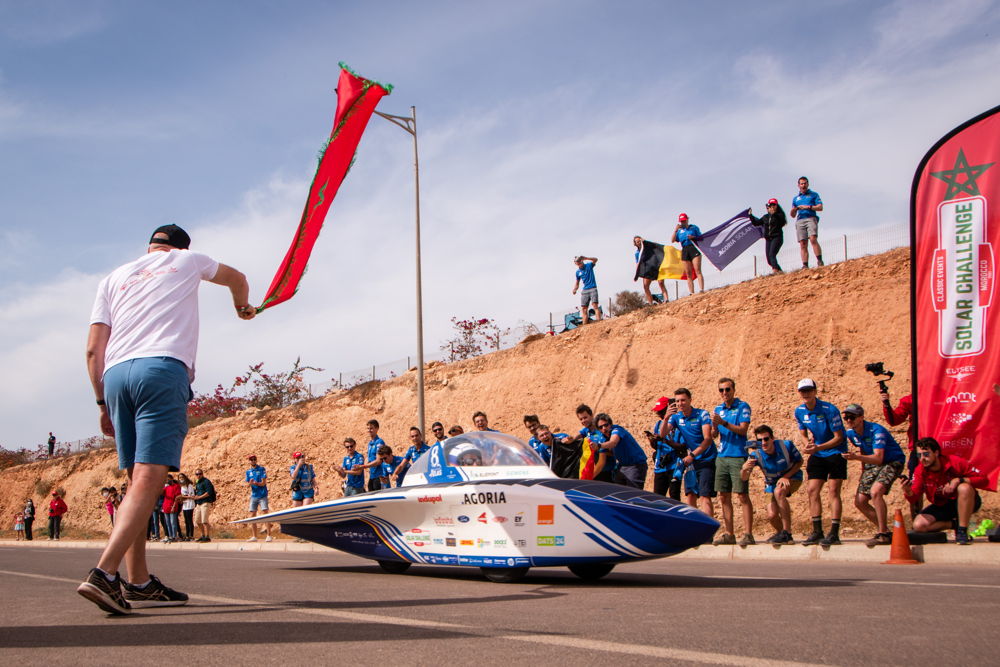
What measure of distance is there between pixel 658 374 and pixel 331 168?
1191cm

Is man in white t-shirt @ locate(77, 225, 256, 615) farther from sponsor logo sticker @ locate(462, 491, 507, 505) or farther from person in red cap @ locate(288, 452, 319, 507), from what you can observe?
person in red cap @ locate(288, 452, 319, 507)

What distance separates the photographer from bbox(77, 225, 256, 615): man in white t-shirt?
5.09 metres

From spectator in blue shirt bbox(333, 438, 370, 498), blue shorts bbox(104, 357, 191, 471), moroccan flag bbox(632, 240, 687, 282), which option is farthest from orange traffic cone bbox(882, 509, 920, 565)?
moroccan flag bbox(632, 240, 687, 282)

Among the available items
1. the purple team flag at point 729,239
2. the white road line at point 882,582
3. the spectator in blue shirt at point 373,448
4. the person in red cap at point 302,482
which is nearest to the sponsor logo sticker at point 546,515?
the white road line at point 882,582

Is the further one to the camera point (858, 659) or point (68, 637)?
point (68, 637)

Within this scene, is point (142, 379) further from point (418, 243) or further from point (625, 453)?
point (418, 243)

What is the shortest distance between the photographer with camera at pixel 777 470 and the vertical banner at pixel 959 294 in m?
1.66

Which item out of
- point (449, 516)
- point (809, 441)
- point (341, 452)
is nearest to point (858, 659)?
point (449, 516)

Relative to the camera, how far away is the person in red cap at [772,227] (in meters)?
21.8

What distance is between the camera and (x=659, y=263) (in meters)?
25.8

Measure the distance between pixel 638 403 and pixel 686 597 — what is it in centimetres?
1908

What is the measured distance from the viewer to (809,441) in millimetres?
11719

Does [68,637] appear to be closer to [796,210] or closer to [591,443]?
[591,443]

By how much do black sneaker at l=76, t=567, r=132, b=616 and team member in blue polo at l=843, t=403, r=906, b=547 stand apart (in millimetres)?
8690
